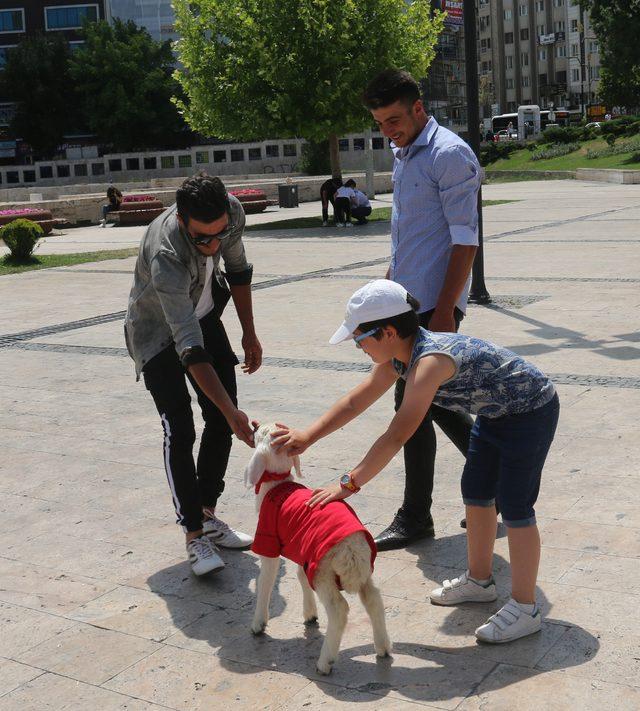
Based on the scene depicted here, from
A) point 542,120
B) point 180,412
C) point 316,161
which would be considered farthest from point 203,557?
point 542,120

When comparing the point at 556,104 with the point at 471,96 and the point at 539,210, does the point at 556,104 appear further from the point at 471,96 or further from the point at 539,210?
the point at 471,96

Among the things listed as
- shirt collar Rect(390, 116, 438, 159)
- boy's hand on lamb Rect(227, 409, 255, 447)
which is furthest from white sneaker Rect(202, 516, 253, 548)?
shirt collar Rect(390, 116, 438, 159)

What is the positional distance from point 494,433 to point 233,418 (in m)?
0.99

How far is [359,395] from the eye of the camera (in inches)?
141

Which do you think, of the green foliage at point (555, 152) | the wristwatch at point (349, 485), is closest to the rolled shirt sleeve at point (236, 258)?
the wristwatch at point (349, 485)

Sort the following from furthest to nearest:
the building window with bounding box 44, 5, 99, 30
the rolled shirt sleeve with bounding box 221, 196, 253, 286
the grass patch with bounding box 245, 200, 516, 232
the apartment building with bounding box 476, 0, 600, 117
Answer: the apartment building with bounding box 476, 0, 600, 117 < the building window with bounding box 44, 5, 99, 30 < the grass patch with bounding box 245, 200, 516, 232 < the rolled shirt sleeve with bounding box 221, 196, 253, 286

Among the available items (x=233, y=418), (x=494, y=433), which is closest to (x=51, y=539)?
(x=233, y=418)

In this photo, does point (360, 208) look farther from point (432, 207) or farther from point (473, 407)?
point (473, 407)

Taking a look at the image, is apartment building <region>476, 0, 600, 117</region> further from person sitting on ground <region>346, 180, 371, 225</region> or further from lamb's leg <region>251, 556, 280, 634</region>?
lamb's leg <region>251, 556, 280, 634</region>

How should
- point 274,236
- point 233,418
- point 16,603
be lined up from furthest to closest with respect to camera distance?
point 274,236, point 16,603, point 233,418

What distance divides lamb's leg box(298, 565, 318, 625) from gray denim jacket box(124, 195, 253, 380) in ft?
3.26

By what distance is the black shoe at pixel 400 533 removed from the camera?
14.6 ft

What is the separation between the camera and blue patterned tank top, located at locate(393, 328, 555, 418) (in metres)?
3.37

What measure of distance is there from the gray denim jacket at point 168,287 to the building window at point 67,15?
7411 centimetres
